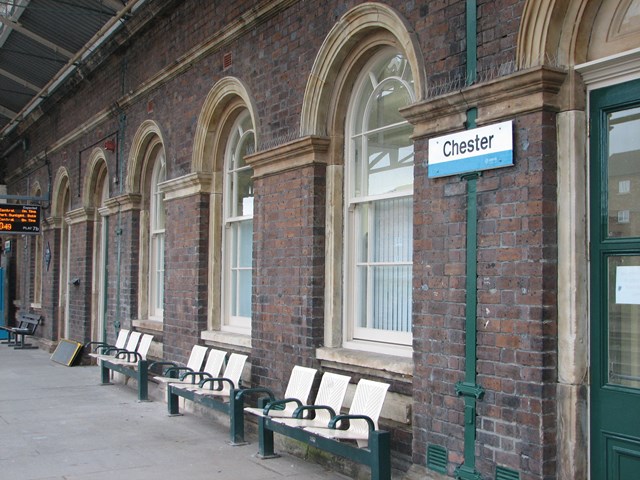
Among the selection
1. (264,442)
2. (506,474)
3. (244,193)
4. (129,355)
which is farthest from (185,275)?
(506,474)

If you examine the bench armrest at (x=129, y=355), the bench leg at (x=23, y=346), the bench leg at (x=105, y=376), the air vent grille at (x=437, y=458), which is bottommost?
the bench leg at (x=23, y=346)

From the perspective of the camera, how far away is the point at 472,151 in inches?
205

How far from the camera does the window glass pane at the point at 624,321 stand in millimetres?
4477

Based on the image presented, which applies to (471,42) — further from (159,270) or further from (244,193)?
(159,270)

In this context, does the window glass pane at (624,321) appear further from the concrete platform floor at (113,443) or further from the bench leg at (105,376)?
the bench leg at (105,376)

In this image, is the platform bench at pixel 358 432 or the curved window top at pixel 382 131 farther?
the curved window top at pixel 382 131

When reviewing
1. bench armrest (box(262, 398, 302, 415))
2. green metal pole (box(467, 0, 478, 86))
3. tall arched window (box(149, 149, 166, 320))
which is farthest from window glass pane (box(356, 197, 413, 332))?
tall arched window (box(149, 149, 166, 320))

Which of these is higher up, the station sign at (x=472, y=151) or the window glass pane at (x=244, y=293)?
the station sign at (x=472, y=151)

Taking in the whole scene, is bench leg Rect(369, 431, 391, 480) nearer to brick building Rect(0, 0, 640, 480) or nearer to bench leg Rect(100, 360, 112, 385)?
brick building Rect(0, 0, 640, 480)

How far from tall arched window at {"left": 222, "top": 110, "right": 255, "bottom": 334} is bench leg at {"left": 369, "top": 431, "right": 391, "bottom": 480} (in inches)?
144

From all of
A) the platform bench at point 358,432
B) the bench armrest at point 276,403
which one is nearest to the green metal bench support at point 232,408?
the bench armrest at point 276,403

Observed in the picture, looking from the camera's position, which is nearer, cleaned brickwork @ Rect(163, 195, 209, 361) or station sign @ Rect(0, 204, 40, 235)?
cleaned brickwork @ Rect(163, 195, 209, 361)

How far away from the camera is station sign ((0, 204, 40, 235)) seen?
17203 mm

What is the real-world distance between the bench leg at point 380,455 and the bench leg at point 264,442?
1584 millimetres
